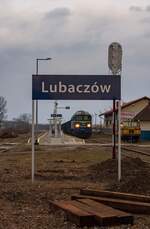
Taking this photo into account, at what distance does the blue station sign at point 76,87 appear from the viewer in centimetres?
1708

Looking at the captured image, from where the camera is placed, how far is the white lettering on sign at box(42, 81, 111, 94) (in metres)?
17.1

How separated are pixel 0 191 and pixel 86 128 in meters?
71.4

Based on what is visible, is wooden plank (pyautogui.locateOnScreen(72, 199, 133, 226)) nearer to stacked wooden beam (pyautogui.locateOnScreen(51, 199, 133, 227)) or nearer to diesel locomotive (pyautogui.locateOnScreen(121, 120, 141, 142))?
stacked wooden beam (pyautogui.locateOnScreen(51, 199, 133, 227))

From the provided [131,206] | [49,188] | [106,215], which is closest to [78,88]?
[49,188]

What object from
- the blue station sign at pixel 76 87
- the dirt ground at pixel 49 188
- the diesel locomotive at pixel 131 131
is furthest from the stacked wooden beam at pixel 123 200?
the diesel locomotive at pixel 131 131

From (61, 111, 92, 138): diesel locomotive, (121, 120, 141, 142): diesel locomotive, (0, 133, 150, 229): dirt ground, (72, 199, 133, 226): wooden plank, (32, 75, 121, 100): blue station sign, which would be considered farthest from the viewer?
(61, 111, 92, 138): diesel locomotive

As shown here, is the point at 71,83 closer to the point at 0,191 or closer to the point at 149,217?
the point at 0,191

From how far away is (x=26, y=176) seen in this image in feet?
61.5

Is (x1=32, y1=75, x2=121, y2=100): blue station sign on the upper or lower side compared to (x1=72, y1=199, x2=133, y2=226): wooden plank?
upper

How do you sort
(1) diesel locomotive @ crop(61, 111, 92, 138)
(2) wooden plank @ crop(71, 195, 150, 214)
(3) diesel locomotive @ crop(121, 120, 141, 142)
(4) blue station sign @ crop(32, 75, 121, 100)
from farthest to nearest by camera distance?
1. (1) diesel locomotive @ crop(61, 111, 92, 138)
2. (3) diesel locomotive @ crop(121, 120, 141, 142)
3. (4) blue station sign @ crop(32, 75, 121, 100)
4. (2) wooden plank @ crop(71, 195, 150, 214)

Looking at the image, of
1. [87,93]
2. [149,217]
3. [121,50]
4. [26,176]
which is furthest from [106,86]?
[149,217]

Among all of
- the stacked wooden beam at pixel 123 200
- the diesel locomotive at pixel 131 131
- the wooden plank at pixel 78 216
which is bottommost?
the wooden plank at pixel 78 216

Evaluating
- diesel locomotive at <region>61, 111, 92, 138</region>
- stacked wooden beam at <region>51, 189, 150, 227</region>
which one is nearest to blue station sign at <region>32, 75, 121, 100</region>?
stacked wooden beam at <region>51, 189, 150, 227</region>

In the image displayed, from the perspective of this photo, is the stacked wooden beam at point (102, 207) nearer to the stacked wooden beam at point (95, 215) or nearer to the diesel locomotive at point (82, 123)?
the stacked wooden beam at point (95, 215)
